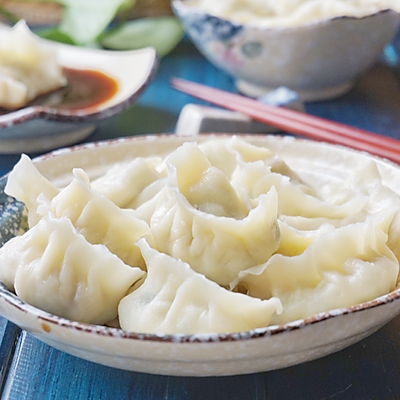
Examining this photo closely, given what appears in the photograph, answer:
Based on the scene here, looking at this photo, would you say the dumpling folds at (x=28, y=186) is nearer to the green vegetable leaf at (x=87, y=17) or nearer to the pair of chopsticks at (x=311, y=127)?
the pair of chopsticks at (x=311, y=127)

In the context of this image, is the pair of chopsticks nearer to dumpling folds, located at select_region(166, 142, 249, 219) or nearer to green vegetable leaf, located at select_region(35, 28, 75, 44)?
dumpling folds, located at select_region(166, 142, 249, 219)

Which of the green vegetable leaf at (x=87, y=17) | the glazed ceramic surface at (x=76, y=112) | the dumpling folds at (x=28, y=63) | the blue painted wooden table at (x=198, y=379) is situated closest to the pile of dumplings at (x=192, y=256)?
the blue painted wooden table at (x=198, y=379)

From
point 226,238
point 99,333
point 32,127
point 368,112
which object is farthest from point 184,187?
point 368,112

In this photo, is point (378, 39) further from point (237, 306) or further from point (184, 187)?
point (237, 306)

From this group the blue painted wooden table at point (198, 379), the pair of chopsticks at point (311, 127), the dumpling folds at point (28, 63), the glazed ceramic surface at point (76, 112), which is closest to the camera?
the blue painted wooden table at point (198, 379)

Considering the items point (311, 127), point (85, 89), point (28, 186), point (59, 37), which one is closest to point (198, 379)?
point (28, 186)
